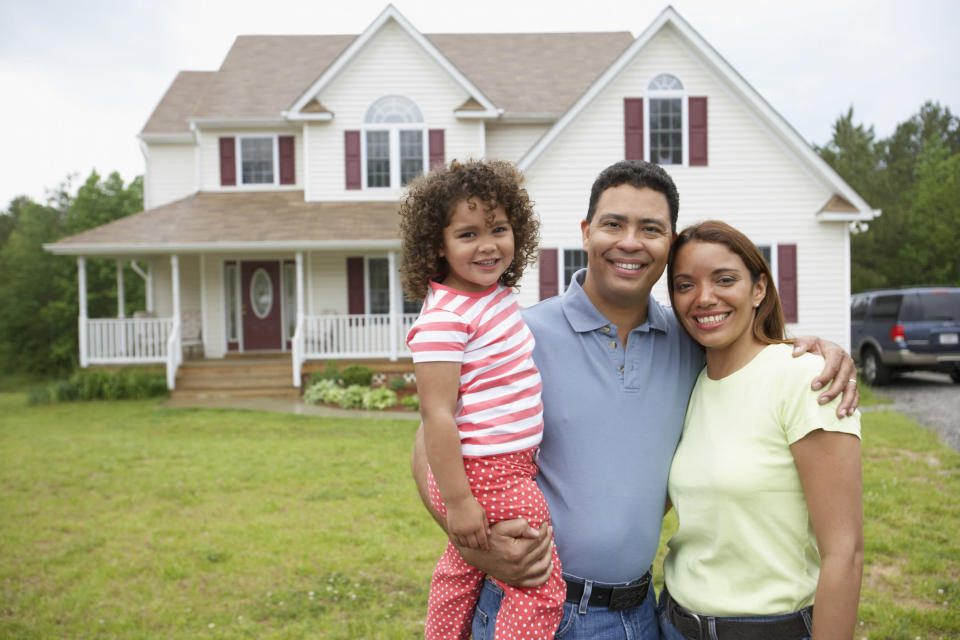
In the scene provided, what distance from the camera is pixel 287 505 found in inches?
281

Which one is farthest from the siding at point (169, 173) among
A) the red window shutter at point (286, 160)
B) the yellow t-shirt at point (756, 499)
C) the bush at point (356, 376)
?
the yellow t-shirt at point (756, 499)

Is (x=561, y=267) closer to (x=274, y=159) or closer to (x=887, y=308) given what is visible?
(x=887, y=308)

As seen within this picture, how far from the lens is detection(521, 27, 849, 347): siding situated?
48.4 ft

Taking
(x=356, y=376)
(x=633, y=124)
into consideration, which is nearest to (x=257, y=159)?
(x=356, y=376)

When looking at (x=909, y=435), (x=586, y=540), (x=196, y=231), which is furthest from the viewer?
(x=196, y=231)

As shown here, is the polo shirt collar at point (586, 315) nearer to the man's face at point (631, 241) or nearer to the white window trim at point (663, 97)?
the man's face at point (631, 241)

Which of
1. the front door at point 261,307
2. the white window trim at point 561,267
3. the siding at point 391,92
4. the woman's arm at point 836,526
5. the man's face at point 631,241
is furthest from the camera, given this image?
the front door at point 261,307

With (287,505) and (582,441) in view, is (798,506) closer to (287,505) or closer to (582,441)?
(582,441)

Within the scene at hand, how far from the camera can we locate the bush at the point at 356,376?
48.3 feet

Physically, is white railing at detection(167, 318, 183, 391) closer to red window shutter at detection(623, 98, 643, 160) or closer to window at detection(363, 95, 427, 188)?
window at detection(363, 95, 427, 188)

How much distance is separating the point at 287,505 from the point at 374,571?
208cm

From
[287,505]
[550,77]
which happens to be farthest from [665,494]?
[550,77]

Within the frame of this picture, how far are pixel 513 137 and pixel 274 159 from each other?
244 inches

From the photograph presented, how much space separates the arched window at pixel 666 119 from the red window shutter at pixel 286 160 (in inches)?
354
